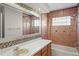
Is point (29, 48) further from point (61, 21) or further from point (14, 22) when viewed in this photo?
point (61, 21)

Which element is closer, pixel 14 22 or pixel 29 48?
pixel 14 22

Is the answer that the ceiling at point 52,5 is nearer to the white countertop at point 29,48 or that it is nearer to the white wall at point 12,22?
the white wall at point 12,22

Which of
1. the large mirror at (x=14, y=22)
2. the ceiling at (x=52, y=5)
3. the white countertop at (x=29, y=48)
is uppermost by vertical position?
the ceiling at (x=52, y=5)

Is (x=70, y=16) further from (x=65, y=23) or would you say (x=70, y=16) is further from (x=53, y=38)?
(x=53, y=38)

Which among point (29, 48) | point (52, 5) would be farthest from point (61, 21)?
point (29, 48)

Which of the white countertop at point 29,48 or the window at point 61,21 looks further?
the window at point 61,21

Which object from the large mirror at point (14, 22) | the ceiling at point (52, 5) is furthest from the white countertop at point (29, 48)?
the ceiling at point (52, 5)

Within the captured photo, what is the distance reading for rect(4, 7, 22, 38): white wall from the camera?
3.80ft

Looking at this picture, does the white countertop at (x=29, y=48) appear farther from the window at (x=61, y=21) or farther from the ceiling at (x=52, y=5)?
→ the ceiling at (x=52, y=5)

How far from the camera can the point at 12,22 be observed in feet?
4.00

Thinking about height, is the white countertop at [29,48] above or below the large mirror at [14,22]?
below

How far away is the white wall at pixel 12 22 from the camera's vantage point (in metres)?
1.16

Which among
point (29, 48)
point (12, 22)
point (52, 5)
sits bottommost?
point (29, 48)

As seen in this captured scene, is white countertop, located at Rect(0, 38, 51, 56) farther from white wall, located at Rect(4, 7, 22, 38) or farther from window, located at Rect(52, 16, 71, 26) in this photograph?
window, located at Rect(52, 16, 71, 26)
